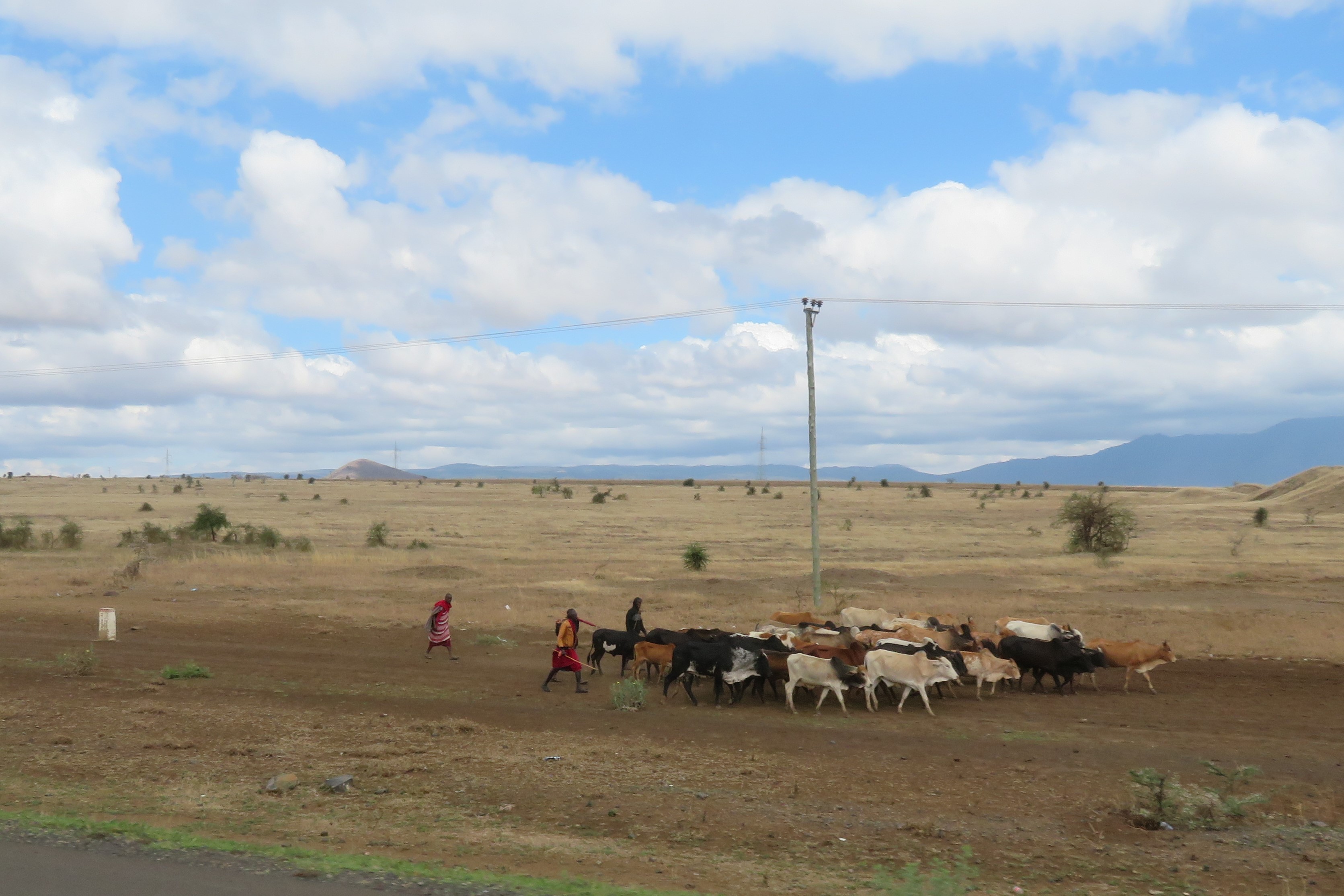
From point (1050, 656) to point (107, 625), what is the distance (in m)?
17.7

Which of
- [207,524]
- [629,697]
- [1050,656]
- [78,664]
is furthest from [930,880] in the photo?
[207,524]

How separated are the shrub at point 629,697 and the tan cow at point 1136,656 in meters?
7.57

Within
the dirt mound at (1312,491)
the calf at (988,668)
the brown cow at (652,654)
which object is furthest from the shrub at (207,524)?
the dirt mound at (1312,491)

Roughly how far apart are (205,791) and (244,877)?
10.9 feet

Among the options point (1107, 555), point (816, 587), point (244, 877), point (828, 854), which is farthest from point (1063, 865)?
point (1107, 555)

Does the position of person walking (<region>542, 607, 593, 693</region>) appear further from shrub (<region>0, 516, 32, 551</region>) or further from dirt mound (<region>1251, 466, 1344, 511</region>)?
dirt mound (<region>1251, 466, 1344, 511</region>)

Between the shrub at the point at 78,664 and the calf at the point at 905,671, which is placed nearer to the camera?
the calf at the point at 905,671

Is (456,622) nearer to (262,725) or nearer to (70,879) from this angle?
(262,725)

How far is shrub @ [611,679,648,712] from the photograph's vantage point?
48.3ft

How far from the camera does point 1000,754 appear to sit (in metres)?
12.0

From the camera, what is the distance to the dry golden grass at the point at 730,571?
24.2m

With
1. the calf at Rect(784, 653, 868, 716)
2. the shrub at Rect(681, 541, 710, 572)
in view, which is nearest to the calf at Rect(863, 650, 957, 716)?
the calf at Rect(784, 653, 868, 716)

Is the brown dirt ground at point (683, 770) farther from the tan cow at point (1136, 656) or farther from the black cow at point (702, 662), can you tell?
the tan cow at point (1136, 656)

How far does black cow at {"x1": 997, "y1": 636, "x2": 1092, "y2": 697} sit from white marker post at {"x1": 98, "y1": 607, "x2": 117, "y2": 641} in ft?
55.4
